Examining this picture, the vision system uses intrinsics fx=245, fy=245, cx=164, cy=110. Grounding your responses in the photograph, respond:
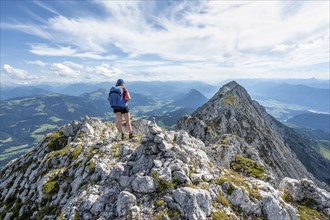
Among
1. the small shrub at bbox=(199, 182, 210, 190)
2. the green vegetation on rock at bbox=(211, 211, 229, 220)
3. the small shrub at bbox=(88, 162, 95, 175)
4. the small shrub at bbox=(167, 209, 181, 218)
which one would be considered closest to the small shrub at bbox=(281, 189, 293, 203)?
the green vegetation on rock at bbox=(211, 211, 229, 220)

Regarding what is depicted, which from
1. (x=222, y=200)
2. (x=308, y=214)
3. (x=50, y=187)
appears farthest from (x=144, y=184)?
(x=308, y=214)

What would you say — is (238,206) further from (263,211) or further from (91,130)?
(91,130)

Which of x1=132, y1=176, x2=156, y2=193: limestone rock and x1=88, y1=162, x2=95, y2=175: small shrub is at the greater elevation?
x1=132, y1=176, x2=156, y2=193: limestone rock

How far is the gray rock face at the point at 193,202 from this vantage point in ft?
62.8

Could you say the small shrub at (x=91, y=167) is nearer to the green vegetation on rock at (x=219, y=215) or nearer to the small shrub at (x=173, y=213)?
the small shrub at (x=173, y=213)

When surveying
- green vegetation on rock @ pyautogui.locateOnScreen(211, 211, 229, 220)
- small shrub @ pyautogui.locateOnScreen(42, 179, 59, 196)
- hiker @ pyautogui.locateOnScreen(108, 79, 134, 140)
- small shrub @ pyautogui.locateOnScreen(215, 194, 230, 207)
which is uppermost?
hiker @ pyautogui.locateOnScreen(108, 79, 134, 140)

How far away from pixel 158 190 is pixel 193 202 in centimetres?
315

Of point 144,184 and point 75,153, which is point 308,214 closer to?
point 144,184

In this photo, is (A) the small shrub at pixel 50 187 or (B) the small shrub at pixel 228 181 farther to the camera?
(A) the small shrub at pixel 50 187

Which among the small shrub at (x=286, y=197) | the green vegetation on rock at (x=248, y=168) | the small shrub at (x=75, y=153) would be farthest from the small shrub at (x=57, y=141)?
the small shrub at (x=286, y=197)

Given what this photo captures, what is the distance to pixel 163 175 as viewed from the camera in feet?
71.7

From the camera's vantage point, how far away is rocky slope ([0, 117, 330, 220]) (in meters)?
19.9

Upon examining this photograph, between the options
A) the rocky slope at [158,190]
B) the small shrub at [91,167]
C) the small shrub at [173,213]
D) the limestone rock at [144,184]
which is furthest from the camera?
the small shrub at [91,167]

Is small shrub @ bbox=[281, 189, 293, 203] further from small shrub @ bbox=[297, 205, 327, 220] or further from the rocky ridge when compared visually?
small shrub @ bbox=[297, 205, 327, 220]
